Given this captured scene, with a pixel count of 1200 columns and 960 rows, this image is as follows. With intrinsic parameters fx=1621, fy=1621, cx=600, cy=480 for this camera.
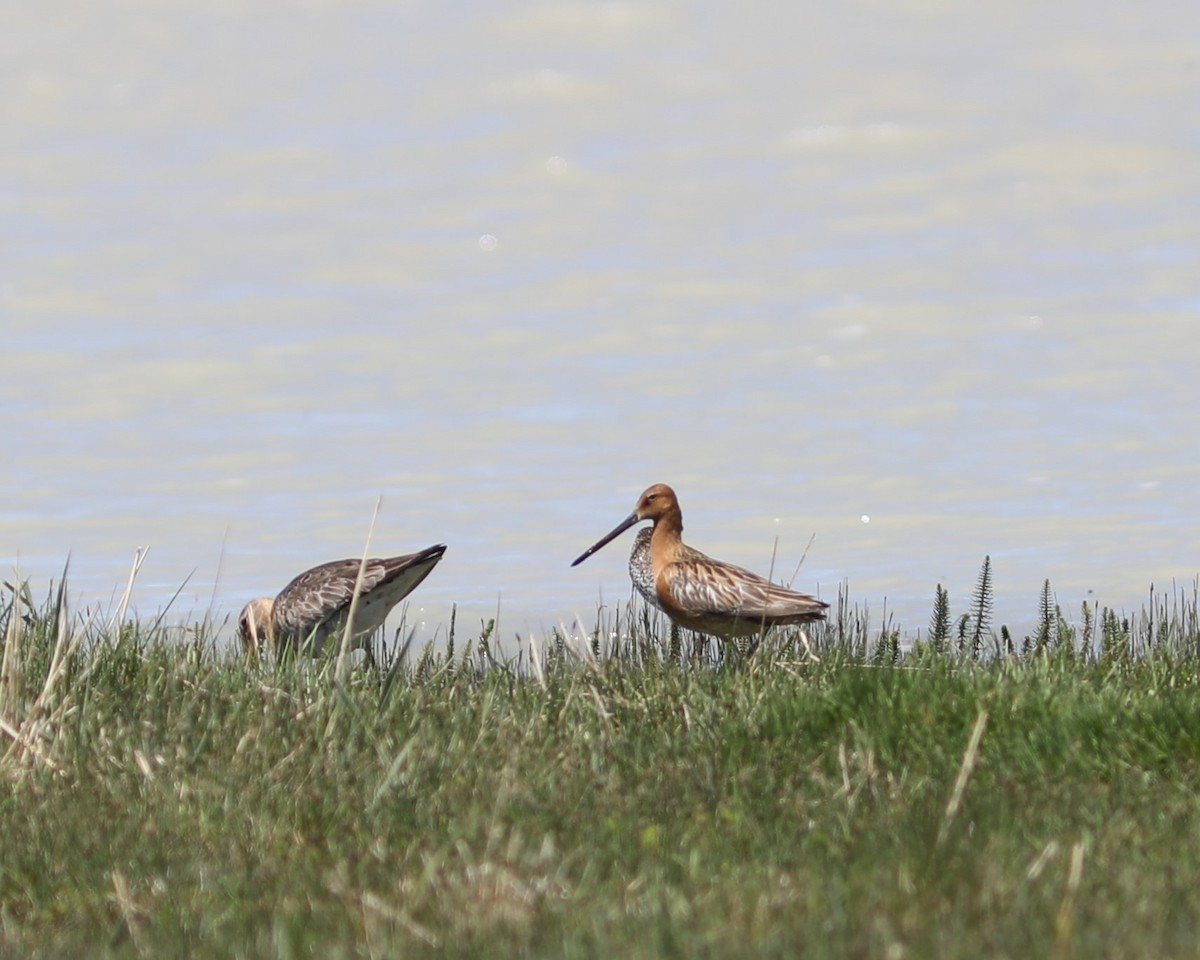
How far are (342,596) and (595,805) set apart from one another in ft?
24.8

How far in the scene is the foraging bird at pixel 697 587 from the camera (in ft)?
41.1

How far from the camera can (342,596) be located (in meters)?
13.9

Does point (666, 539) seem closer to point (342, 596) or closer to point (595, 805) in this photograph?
point (342, 596)

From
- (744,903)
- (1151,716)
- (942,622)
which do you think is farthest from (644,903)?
(942,622)

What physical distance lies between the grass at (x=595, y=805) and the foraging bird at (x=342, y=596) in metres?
3.60

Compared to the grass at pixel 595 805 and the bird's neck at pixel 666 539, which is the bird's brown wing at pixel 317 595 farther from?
the grass at pixel 595 805

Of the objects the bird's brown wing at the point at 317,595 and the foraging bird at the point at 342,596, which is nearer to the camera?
the foraging bird at the point at 342,596

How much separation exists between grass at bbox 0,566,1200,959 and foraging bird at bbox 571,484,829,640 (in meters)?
2.82

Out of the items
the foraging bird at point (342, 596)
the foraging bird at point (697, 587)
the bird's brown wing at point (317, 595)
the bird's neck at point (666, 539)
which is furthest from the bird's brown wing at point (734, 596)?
the bird's brown wing at point (317, 595)

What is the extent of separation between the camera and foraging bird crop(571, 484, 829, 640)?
12.5 meters

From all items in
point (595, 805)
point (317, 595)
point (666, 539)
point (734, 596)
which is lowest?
point (595, 805)

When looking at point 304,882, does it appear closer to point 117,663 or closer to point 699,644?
point 117,663

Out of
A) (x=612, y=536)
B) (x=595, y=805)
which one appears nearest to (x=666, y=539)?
(x=612, y=536)

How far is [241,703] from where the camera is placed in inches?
321
